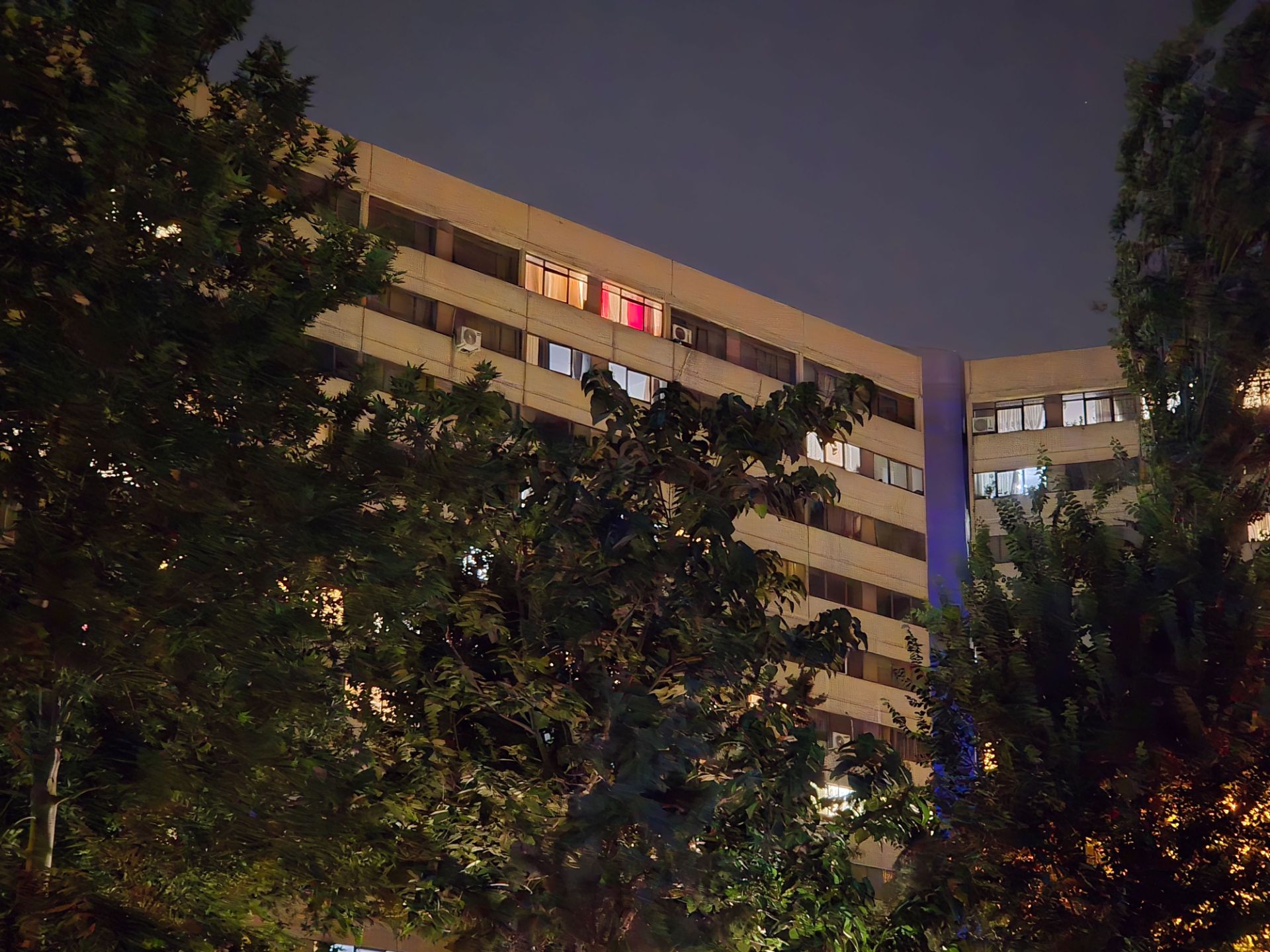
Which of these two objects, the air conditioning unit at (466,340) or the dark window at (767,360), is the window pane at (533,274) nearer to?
the air conditioning unit at (466,340)

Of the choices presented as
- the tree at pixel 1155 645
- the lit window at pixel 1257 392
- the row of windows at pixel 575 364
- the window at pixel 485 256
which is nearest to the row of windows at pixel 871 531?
the row of windows at pixel 575 364

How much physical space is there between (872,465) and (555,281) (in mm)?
14718

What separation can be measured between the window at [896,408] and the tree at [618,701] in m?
43.9

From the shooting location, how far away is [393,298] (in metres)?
43.7

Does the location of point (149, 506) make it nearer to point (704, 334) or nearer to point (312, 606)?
point (312, 606)

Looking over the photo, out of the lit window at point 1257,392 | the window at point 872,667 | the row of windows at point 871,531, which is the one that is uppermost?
the row of windows at point 871,531

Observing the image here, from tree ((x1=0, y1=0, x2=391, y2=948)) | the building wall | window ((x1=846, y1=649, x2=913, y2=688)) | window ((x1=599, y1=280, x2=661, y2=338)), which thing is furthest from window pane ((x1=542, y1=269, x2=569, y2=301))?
tree ((x1=0, y1=0, x2=391, y2=948))

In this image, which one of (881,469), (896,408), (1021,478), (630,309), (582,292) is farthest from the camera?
(1021,478)

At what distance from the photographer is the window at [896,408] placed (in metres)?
58.3

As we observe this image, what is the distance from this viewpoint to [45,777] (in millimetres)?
11547

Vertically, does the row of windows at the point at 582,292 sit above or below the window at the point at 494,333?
above

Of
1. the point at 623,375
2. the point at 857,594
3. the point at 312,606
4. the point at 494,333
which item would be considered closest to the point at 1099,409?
the point at 857,594

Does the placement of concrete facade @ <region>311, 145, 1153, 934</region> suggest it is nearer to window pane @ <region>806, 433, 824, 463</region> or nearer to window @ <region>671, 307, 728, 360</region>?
window @ <region>671, 307, 728, 360</region>

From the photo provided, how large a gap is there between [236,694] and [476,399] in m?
3.66
